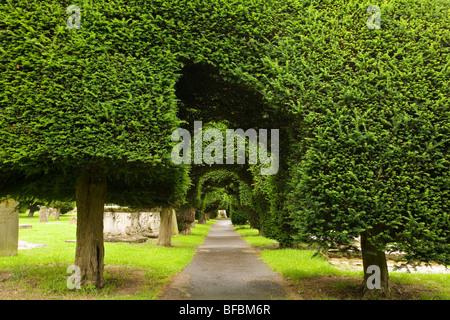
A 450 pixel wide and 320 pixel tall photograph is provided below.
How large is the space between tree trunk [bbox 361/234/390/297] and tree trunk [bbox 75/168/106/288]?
5689 millimetres

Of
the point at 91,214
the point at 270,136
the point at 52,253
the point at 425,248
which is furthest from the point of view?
the point at 52,253

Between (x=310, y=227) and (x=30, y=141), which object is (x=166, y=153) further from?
(x=310, y=227)

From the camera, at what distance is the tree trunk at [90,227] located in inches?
295

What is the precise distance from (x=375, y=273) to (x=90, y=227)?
6.21 m

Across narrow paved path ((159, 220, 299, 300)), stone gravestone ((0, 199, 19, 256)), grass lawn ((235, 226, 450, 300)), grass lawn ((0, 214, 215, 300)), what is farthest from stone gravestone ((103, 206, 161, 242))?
grass lawn ((235, 226, 450, 300))

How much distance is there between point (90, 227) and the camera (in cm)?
760

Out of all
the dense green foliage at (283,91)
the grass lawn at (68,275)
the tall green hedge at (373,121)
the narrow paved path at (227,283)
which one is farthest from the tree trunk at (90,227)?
the tall green hedge at (373,121)

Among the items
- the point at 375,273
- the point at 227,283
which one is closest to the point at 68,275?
the point at 227,283

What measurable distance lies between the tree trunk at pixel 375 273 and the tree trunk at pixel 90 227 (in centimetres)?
569

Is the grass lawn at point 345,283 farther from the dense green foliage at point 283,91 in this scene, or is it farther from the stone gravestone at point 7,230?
the stone gravestone at point 7,230

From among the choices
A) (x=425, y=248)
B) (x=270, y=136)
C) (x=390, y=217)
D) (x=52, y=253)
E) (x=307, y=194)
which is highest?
(x=270, y=136)

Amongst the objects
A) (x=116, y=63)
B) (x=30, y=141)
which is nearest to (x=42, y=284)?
(x=30, y=141)
